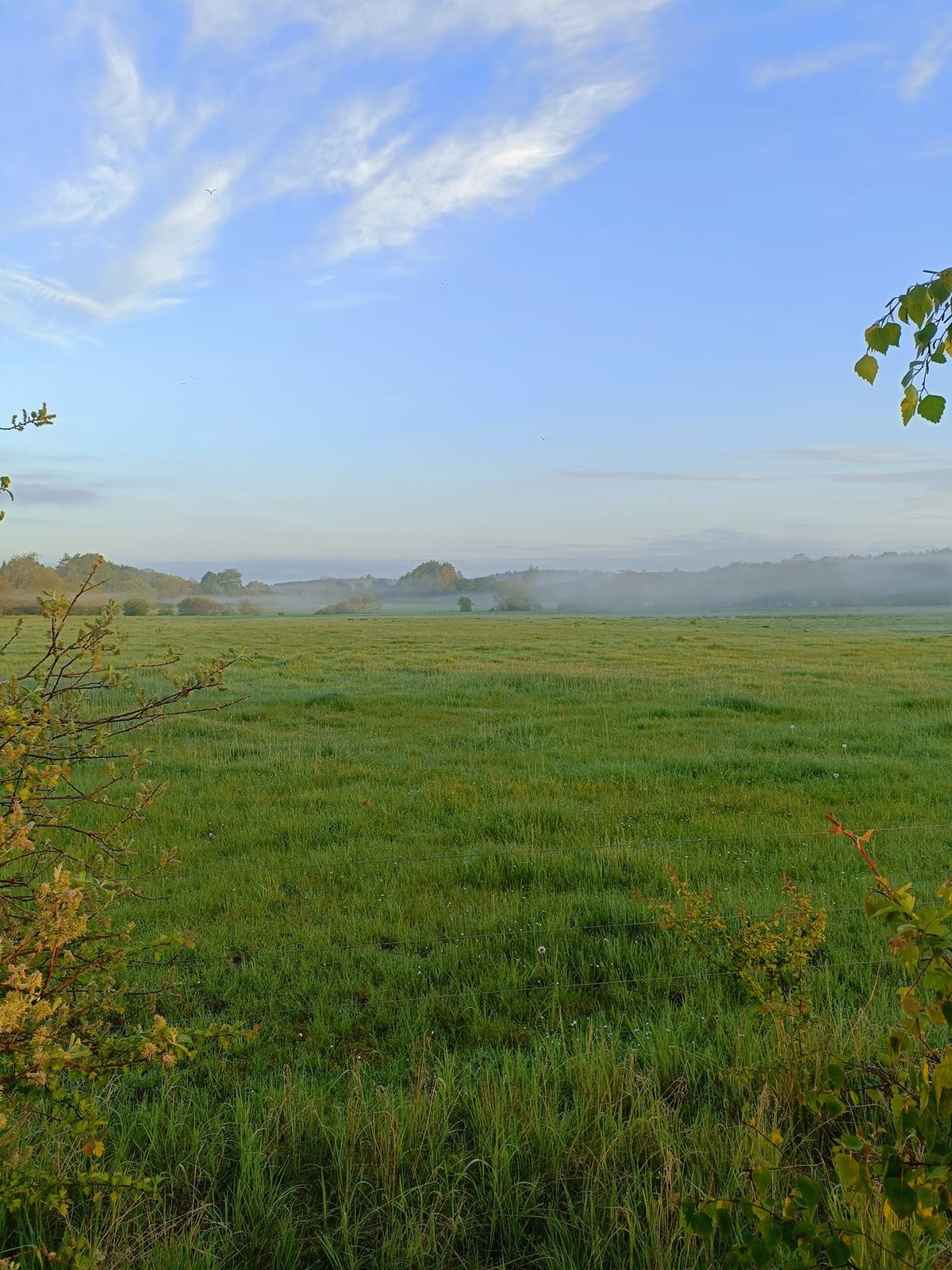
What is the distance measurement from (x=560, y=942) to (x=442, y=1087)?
7.56 feet

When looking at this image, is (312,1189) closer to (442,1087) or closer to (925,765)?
(442,1087)

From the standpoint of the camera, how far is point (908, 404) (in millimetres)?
1926

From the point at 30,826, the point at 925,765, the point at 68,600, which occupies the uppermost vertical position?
the point at 68,600

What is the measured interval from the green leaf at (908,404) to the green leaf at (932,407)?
0.03 meters

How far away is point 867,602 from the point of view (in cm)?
14462

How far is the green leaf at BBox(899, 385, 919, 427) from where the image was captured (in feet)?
6.30

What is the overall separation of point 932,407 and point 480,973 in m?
4.76

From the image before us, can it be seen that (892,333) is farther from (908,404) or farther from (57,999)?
(57,999)

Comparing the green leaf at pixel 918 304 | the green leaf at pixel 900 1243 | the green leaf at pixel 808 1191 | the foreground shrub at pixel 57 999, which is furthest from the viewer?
the foreground shrub at pixel 57 999

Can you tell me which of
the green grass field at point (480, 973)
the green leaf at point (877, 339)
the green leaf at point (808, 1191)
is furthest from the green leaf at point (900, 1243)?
the green leaf at point (877, 339)

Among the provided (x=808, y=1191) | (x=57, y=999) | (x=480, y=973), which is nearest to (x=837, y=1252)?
(x=808, y=1191)

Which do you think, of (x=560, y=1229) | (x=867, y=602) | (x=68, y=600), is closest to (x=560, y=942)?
(x=560, y=1229)

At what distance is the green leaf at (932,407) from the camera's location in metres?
1.85

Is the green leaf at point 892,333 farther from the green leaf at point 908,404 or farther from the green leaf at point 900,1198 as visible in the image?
the green leaf at point 900,1198
